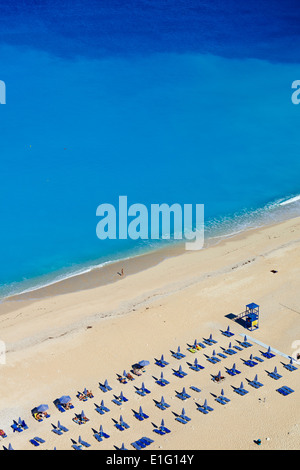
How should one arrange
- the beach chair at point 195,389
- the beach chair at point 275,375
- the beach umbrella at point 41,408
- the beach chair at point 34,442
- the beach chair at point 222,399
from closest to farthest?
1. the beach chair at point 34,442
2. the beach umbrella at point 41,408
3. the beach chair at point 222,399
4. the beach chair at point 195,389
5. the beach chair at point 275,375

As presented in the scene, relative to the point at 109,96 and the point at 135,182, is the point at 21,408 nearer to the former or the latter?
the point at 135,182

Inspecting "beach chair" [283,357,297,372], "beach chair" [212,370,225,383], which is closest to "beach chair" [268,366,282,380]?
"beach chair" [283,357,297,372]

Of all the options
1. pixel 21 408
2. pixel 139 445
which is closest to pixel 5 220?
pixel 21 408

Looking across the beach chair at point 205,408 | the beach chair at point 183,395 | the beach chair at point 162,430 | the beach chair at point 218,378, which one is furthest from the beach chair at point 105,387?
the beach chair at point 218,378

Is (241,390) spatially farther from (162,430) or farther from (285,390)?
(162,430)

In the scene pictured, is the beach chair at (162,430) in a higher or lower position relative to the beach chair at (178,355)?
lower

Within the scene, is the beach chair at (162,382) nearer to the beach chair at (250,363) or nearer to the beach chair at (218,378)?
the beach chair at (218,378)
